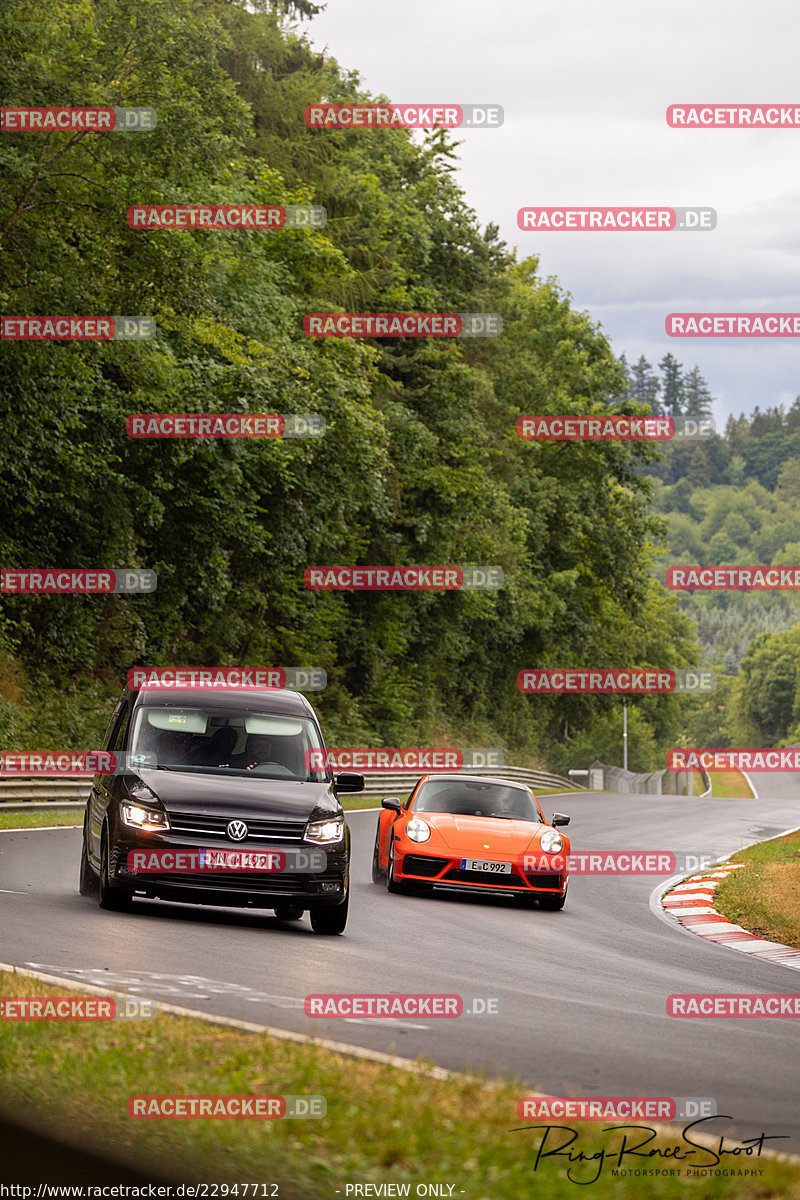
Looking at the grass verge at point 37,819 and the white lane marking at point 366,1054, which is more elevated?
the white lane marking at point 366,1054

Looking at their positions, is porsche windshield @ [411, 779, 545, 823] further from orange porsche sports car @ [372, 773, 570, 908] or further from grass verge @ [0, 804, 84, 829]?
grass verge @ [0, 804, 84, 829]

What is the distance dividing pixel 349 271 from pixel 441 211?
36.5 ft

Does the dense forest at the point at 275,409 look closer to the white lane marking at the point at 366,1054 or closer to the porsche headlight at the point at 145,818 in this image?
the porsche headlight at the point at 145,818

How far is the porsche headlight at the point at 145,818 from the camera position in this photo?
11695 millimetres

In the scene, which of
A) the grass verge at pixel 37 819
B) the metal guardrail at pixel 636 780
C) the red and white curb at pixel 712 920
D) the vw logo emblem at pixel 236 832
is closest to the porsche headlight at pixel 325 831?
the vw logo emblem at pixel 236 832

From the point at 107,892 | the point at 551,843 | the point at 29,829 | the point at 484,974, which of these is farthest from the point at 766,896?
the point at 29,829

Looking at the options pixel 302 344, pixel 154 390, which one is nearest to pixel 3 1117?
pixel 154 390

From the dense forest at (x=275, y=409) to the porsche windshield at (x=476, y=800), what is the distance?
12612mm

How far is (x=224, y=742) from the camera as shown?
12.8 meters

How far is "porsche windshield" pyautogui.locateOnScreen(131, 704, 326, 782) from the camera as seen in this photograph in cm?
1263

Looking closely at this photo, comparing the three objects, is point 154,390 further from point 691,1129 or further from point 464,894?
point 691,1129

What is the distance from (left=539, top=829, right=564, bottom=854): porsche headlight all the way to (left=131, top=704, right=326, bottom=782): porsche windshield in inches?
153

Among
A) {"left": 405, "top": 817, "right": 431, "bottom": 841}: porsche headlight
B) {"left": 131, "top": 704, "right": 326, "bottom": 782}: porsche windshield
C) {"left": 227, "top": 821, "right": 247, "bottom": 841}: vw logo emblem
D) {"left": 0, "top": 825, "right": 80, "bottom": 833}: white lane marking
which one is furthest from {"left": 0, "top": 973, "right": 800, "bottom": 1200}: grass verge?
{"left": 0, "top": 825, "right": 80, "bottom": 833}: white lane marking

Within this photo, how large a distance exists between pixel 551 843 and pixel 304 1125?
11268mm
